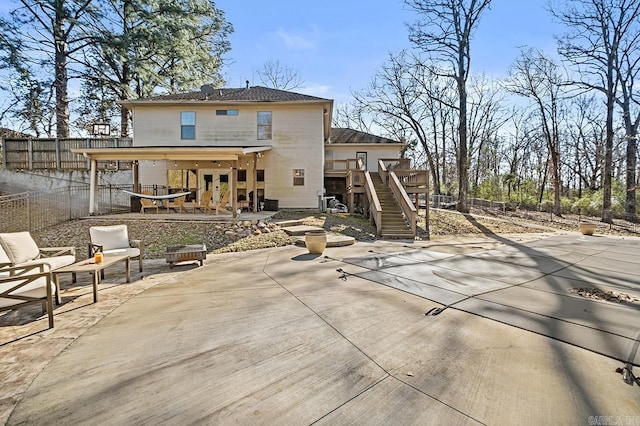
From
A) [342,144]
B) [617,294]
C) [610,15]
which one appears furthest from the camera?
[342,144]

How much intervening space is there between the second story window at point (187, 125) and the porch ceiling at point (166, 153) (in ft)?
12.9

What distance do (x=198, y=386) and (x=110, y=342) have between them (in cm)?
143

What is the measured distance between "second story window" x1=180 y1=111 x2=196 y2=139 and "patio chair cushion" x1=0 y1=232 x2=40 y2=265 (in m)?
10.8

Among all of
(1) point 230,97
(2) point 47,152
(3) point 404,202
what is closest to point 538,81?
(3) point 404,202

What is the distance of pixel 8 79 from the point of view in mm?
16938

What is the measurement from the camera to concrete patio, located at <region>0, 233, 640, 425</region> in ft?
6.68

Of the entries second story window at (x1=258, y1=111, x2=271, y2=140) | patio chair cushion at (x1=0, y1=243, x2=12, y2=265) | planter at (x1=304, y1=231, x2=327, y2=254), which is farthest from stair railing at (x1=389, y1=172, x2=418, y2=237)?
patio chair cushion at (x1=0, y1=243, x2=12, y2=265)

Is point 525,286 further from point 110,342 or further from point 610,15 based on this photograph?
point 610,15

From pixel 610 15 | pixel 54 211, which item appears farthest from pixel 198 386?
pixel 610 15

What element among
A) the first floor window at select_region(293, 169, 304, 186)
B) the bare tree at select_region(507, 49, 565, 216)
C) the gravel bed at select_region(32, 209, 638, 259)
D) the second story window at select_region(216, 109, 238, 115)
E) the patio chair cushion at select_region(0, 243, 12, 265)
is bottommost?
the gravel bed at select_region(32, 209, 638, 259)

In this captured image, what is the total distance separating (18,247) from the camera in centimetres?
486

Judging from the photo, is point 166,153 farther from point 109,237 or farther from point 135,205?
point 109,237

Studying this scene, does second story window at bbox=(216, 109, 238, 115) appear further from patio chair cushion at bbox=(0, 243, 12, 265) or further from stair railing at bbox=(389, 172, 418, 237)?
patio chair cushion at bbox=(0, 243, 12, 265)

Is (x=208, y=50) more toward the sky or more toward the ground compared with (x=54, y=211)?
more toward the sky
